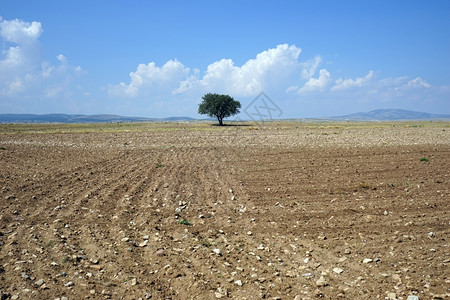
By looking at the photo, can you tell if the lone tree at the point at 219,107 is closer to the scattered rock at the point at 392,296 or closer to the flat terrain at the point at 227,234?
the flat terrain at the point at 227,234

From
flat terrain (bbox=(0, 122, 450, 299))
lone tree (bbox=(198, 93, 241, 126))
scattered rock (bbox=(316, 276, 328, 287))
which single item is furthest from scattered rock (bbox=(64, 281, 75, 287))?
lone tree (bbox=(198, 93, 241, 126))

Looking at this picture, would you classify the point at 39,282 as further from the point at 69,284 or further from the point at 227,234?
the point at 227,234

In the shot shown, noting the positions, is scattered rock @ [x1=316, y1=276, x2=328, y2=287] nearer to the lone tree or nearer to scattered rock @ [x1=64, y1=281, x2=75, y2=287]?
scattered rock @ [x1=64, y1=281, x2=75, y2=287]

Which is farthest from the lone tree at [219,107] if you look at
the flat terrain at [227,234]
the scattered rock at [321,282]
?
the scattered rock at [321,282]

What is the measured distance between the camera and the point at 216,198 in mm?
11680

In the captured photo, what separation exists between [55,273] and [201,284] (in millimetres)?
3029

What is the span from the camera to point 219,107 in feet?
326

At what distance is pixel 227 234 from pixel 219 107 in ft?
304

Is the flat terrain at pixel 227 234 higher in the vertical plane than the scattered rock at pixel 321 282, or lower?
higher

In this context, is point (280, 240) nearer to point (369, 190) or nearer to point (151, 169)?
point (369, 190)

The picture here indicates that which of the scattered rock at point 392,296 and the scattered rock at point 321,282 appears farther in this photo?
the scattered rock at point 321,282

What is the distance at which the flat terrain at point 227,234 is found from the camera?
5.91 metres

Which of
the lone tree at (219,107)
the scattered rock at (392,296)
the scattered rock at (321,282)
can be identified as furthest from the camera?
the lone tree at (219,107)

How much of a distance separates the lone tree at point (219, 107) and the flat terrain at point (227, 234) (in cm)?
8516
